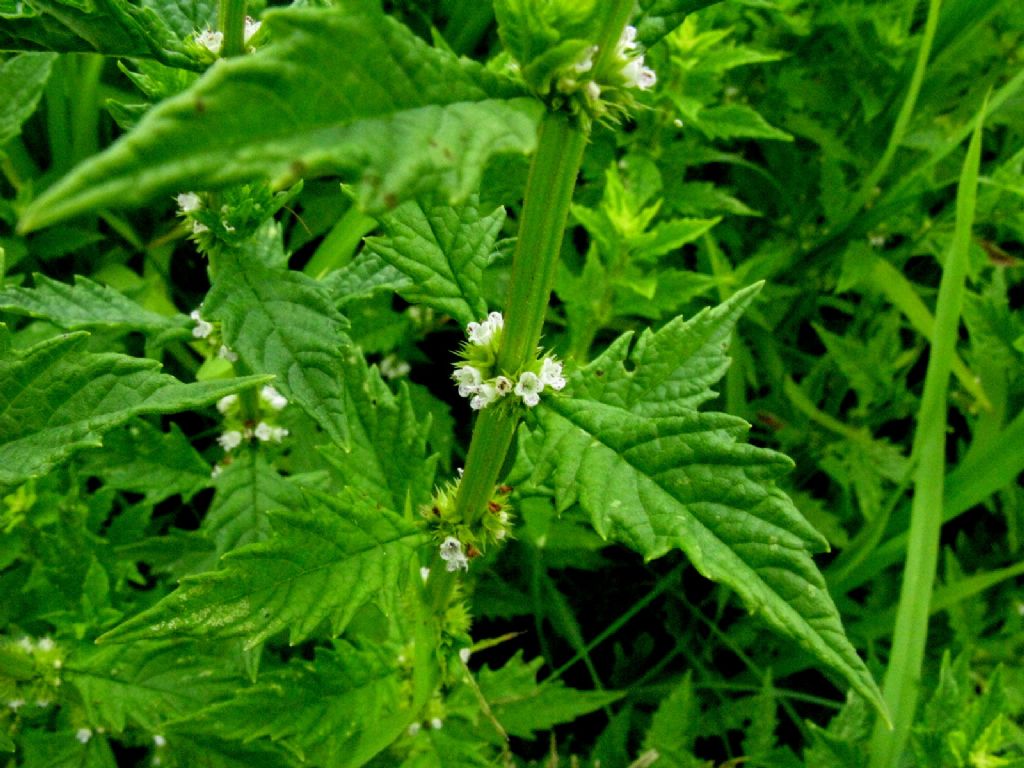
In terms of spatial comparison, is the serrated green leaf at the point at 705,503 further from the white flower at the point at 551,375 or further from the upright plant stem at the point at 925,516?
the upright plant stem at the point at 925,516

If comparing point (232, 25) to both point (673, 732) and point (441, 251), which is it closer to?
point (441, 251)

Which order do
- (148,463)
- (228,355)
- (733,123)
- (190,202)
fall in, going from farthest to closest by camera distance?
(733,123) → (148,463) → (228,355) → (190,202)

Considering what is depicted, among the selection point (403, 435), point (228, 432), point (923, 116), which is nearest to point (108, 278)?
point (228, 432)

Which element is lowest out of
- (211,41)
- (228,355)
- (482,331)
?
(228,355)

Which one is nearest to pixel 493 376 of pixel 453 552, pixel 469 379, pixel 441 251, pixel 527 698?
pixel 469 379

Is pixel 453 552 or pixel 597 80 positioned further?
pixel 453 552

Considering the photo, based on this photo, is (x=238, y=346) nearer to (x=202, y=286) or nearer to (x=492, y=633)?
(x=492, y=633)

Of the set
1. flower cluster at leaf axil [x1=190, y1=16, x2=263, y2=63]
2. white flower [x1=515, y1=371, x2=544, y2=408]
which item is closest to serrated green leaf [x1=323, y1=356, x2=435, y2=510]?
white flower [x1=515, y1=371, x2=544, y2=408]

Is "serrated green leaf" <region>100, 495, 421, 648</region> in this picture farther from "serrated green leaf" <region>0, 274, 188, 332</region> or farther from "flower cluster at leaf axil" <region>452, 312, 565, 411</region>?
"serrated green leaf" <region>0, 274, 188, 332</region>
